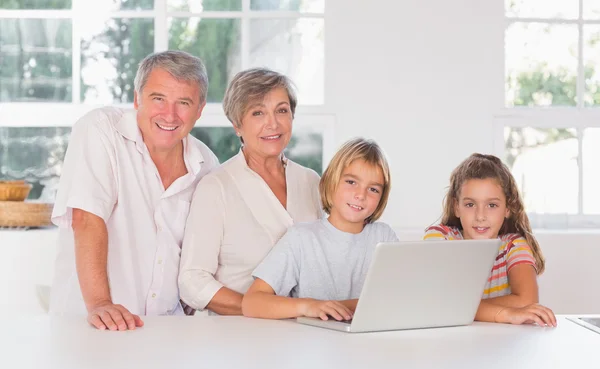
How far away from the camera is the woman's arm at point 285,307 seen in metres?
2.10

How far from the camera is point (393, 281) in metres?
1.93

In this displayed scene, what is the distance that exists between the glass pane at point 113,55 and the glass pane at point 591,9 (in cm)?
232

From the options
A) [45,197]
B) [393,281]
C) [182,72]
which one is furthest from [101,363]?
[45,197]

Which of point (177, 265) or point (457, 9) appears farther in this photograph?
point (457, 9)

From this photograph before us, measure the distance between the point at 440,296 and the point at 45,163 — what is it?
312 cm

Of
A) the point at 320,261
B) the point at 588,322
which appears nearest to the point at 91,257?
the point at 320,261

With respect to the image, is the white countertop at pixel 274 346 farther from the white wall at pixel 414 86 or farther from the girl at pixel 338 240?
the white wall at pixel 414 86

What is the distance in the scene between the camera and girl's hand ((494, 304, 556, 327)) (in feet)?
7.13

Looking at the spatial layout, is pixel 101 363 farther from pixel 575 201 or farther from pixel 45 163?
pixel 575 201

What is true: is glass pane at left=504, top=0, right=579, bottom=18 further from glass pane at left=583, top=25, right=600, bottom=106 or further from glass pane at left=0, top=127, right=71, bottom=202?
glass pane at left=0, top=127, right=71, bottom=202

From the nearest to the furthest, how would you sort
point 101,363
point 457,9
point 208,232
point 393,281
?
point 101,363 < point 393,281 < point 208,232 < point 457,9

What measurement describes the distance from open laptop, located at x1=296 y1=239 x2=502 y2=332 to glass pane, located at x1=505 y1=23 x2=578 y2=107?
9.15ft

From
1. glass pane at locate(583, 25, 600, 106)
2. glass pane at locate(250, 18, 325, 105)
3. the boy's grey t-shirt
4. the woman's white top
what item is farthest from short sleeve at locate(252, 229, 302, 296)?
glass pane at locate(583, 25, 600, 106)

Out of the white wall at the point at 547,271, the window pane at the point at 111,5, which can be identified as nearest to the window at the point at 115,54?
the window pane at the point at 111,5
